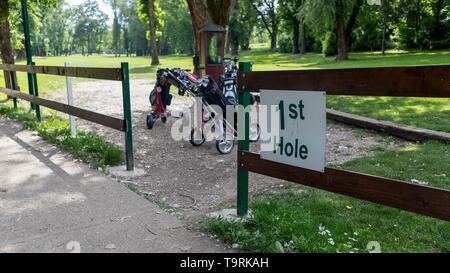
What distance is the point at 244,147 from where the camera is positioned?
3.73 meters

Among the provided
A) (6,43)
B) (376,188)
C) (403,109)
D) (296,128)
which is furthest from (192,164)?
(6,43)

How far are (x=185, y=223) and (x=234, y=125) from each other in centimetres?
316

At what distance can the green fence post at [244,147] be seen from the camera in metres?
3.63

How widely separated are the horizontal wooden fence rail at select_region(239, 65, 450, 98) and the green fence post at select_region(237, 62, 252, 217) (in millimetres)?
124

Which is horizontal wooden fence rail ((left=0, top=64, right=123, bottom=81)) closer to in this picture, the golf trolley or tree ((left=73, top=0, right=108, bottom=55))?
the golf trolley

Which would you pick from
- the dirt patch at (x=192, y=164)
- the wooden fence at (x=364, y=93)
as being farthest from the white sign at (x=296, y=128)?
the dirt patch at (x=192, y=164)

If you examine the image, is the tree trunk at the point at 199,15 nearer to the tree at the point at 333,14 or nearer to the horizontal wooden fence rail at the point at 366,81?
the horizontal wooden fence rail at the point at 366,81

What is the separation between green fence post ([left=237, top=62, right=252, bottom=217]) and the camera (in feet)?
11.9

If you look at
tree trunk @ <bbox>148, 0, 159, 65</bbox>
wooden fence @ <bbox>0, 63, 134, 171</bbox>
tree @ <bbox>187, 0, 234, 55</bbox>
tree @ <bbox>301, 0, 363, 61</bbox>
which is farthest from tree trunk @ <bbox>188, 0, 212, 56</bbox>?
tree trunk @ <bbox>148, 0, 159, 65</bbox>

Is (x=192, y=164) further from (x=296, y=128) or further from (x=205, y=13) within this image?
(x=205, y=13)

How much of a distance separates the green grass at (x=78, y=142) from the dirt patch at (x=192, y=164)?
15.4 inches

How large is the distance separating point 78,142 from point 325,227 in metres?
4.31

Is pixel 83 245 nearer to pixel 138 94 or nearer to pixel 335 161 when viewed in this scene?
pixel 335 161
